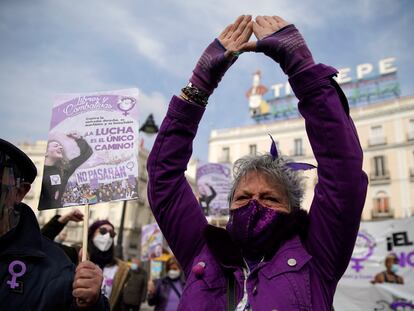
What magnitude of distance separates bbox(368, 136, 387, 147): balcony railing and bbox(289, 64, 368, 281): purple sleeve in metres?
36.8

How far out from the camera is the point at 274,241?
1.75 meters

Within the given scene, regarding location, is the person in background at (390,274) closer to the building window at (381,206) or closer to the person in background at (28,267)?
the person in background at (28,267)

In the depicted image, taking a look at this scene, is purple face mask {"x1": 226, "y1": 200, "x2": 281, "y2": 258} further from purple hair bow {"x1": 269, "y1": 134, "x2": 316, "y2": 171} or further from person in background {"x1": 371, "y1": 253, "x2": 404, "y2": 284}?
person in background {"x1": 371, "y1": 253, "x2": 404, "y2": 284}

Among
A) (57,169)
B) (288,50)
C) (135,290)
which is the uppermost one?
(288,50)

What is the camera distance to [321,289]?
161 centimetres

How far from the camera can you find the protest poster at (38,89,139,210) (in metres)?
2.36

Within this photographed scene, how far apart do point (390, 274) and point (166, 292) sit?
4316 millimetres

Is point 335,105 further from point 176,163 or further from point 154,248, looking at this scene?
point 154,248

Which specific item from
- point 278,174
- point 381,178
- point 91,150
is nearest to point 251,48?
point 278,174

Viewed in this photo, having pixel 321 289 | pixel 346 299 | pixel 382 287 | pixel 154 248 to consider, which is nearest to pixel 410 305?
pixel 382 287

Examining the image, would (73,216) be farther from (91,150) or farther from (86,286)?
(86,286)

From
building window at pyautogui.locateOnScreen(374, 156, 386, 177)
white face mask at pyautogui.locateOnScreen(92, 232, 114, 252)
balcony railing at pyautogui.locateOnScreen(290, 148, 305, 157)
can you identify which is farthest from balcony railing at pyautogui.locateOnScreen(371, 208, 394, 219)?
white face mask at pyautogui.locateOnScreen(92, 232, 114, 252)

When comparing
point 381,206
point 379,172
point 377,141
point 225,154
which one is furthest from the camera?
point 225,154

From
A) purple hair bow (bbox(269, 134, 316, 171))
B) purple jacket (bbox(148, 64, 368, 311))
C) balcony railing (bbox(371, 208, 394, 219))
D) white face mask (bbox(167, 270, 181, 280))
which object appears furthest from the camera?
balcony railing (bbox(371, 208, 394, 219))
